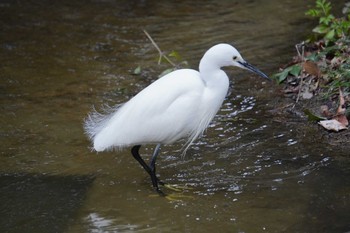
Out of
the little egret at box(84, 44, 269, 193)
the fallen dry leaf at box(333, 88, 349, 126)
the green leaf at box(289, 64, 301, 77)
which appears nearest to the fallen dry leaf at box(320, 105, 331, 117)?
the fallen dry leaf at box(333, 88, 349, 126)

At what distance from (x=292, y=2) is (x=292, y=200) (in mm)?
6222

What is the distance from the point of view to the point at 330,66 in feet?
22.9

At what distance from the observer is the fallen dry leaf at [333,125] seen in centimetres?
605

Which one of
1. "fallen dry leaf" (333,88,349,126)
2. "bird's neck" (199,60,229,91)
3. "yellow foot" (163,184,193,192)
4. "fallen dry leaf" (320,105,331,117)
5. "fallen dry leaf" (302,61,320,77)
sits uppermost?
"bird's neck" (199,60,229,91)

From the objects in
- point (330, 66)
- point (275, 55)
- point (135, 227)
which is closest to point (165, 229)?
point (135, 227)

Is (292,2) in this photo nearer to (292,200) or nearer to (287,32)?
(287,32)

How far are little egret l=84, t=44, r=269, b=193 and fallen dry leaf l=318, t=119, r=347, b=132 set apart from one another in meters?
1.17

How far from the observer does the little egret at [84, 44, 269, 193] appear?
17.3 feet

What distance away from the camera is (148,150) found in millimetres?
6227

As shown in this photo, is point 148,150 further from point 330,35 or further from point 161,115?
point 330,35

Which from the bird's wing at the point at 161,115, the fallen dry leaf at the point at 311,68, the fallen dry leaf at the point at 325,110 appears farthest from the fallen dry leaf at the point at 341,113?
the bird's wing at the point at 161,115

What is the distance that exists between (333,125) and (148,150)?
1676 millimetres

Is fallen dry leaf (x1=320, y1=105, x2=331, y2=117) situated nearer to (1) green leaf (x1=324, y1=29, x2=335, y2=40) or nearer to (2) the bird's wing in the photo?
(1) green leaf (x1=324, y1=29, x2=335, y2=40)

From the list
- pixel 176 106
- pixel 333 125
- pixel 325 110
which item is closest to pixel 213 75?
pixel 176 106
